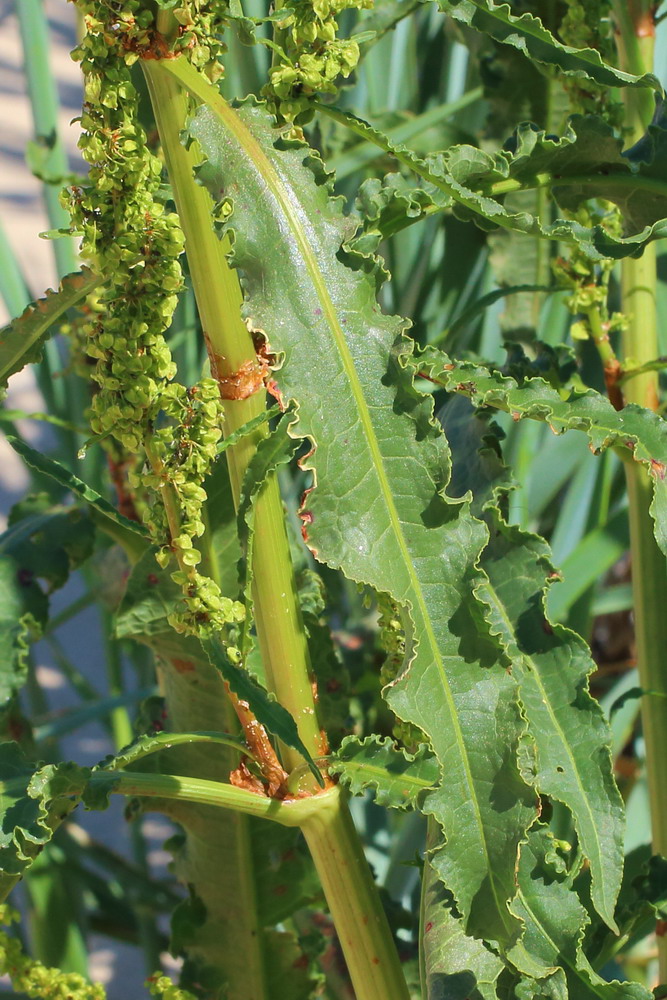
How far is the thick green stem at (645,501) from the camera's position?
Result: 1.80 feet

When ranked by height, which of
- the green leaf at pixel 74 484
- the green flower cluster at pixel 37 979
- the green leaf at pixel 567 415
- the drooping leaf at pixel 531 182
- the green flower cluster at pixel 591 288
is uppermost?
the drooping leaf at pixel 531 182

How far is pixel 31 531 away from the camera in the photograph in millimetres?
652

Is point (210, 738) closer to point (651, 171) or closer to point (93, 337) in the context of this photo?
point (93, 337)

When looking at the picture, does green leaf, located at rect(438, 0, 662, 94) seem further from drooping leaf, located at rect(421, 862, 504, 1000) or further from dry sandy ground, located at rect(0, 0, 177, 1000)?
dry sandy ground, located at rect(0, 0, 177, 1000)

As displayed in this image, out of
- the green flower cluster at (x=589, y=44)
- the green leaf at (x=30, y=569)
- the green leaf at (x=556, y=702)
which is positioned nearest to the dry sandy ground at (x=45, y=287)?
the green leaf at (x=30, y=569)

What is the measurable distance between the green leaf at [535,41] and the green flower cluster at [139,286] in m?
0.12

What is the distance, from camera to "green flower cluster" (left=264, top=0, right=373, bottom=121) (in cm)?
37

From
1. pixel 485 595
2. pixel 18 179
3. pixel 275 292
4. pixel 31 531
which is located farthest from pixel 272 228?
pixel 18 179

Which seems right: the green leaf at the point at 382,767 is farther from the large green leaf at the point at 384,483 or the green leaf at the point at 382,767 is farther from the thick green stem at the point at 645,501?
the thick green stem at the point at 645,501

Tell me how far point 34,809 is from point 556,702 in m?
0.22

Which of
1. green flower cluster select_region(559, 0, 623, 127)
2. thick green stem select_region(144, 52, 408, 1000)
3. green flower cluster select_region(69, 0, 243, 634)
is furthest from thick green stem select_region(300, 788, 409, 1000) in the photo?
green flower cluster select_region(559, 0, 623, 127)

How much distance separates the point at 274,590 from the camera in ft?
1.38

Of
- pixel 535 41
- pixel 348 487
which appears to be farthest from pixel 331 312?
pixel 535 41

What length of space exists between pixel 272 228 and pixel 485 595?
7.7 inches
